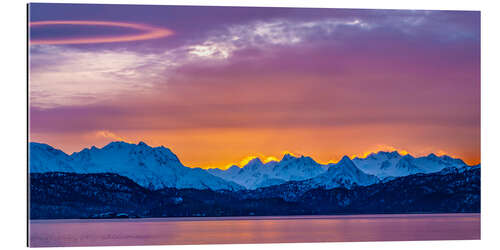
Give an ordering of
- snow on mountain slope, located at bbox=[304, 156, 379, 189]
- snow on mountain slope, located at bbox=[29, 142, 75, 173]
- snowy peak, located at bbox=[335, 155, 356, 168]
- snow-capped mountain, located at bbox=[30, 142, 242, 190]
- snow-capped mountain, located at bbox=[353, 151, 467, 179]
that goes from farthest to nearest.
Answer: snowy peak, located at bbox=[335, 155, 356, 168] → snow on mountain slope, located at bbox=[304, 156, 379, 189] → snow-capped mountain, located at bbox=[353, 151, 467, 179] → snow-capped mountain, located at bbox=[30, 142, 242, 190] → snow on mountain slope, located at bbox=[29, 142, 75, 173]

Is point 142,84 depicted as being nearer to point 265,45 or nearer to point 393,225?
point 265,45

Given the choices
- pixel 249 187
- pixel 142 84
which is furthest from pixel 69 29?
pixel 249 187

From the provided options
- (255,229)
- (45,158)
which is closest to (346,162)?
(255,229)

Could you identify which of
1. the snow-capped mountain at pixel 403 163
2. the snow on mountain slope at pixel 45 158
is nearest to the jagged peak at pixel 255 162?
the snow-capped mountain at pixel 403 163

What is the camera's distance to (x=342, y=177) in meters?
19.0

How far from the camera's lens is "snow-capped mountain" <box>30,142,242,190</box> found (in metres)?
17.4

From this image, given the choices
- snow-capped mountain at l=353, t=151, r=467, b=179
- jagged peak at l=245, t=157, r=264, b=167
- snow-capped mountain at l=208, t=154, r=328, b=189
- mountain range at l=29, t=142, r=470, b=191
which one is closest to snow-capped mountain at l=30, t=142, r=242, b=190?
mountain range at l=29, t=142, r=470, b=191

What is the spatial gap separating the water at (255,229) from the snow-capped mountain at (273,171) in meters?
0.84

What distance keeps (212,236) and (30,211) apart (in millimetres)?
3716

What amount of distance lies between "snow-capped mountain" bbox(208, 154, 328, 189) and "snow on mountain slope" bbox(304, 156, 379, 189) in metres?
0.18

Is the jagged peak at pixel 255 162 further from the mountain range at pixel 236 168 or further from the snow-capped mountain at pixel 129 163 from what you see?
the snow-capped mountain at pixel 129 163

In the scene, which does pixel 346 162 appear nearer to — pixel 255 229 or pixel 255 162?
pixel 255 162

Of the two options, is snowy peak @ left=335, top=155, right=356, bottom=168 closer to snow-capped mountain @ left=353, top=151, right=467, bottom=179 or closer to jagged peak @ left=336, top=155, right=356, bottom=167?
jagged peak @ left=336, top=155, right=356, bottom=167

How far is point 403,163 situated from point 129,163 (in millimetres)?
5845
